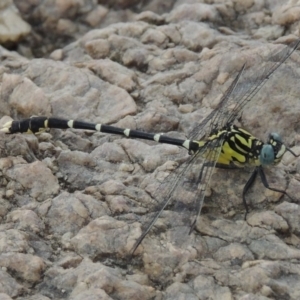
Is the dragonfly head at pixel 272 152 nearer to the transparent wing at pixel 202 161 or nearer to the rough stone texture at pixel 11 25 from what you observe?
the transparent wing at pixel 202 161

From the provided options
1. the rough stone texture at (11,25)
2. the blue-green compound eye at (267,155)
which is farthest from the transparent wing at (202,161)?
the rough stone texture at (11,25)

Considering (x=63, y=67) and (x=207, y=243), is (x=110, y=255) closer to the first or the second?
(x=207, y=243)

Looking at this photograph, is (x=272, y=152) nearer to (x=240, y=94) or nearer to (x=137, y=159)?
(x=240, y=94)

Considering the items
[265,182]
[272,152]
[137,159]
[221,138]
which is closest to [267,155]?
[272,152]

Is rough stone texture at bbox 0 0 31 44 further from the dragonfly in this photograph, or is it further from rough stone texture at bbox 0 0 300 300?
the dragonfly

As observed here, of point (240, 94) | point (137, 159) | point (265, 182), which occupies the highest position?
point (240, 94)

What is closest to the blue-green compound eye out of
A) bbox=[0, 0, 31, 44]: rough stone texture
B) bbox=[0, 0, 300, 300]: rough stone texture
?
bbox=[0, 0, 300, 300]: rough stone texture

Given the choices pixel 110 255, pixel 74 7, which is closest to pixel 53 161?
pixel 110 255
